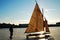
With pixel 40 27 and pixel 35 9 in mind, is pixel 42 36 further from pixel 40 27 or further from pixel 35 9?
pixel 35 9

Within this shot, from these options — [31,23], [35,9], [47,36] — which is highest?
[35,9]

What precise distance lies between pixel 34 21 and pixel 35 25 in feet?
2.06

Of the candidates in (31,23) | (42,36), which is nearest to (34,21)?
(31,23)

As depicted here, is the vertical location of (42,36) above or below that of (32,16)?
below

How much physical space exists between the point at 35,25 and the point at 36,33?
1179mm

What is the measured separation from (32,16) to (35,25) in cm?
147

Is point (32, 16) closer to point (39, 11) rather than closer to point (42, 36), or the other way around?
point (39, 11)

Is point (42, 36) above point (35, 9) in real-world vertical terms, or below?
below

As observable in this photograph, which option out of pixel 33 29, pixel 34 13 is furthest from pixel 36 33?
pixel 34 13

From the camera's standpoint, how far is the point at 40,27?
32094 millimetres

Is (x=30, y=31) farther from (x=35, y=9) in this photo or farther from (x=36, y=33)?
(x=35, y=9)

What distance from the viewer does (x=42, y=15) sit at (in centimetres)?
3388

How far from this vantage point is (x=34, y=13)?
108 ft

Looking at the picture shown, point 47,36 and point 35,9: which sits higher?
point 35,9
